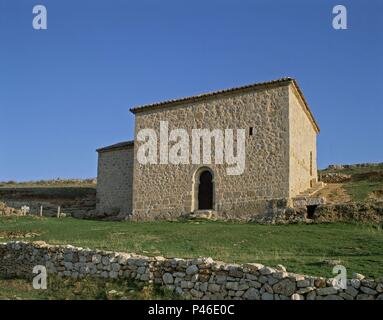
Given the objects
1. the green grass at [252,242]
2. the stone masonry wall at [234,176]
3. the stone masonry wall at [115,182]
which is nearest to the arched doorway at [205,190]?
the stone masonry wall at [234,176]

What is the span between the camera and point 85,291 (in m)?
10.3

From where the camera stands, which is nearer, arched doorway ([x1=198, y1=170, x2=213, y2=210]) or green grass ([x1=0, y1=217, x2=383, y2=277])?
green grass ([x1=0, y1=217, x2=383, y2=277])

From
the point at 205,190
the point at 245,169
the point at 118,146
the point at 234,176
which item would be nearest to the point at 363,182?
the point at 245,169

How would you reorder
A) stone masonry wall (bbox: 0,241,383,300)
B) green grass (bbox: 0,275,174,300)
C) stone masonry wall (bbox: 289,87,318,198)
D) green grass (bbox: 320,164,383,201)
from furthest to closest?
stone masonry wall (bbox: 289,87,318,198), green grass (bbox: 320,164,383,201), green grass (bbox: 0,275,174,300), stone masonry wall (bbox: 0,241,383,300)

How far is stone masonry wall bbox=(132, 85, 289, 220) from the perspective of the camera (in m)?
21.7

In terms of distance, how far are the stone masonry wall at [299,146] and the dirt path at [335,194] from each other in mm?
1200

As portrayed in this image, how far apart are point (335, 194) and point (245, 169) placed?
14.3ft

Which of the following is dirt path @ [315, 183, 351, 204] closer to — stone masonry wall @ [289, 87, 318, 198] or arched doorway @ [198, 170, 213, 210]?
stone masonry wall @ [289, 87, 318, 198]

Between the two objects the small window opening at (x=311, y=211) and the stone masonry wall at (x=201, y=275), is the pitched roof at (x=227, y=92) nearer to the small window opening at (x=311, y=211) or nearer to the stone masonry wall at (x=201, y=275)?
the small window opening at (x=311, y=211)

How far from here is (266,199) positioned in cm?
2148

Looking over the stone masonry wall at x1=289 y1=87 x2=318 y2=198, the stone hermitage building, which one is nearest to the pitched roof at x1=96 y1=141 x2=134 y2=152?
the stone hermitage building

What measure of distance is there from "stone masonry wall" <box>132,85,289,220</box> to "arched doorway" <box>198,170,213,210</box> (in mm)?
398

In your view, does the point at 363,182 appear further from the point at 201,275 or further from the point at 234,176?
the point at 201,275
